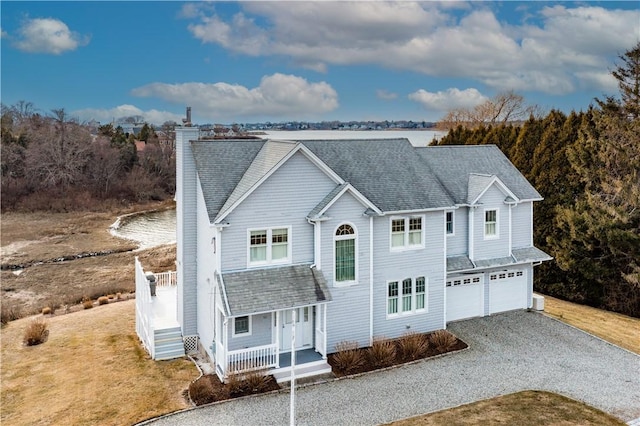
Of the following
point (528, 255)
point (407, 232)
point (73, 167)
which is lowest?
point (528, 255)

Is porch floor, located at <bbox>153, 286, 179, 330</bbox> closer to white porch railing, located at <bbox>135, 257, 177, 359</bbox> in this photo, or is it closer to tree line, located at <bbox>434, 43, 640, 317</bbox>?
white porch railing, located at <bbox>135, 257, 177, 359</bbox>

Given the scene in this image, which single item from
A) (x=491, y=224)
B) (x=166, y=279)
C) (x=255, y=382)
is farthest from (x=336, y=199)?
(x=166, y=279)

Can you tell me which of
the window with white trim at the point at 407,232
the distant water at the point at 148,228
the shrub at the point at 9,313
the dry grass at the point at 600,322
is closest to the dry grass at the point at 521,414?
the window with white trim at the point at 407,232

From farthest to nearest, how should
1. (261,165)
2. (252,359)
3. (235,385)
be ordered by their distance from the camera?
(261,165)
(252,359)
(235,385)

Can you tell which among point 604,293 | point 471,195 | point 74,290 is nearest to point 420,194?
point 471,195

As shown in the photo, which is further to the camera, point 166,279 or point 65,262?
point 65,262

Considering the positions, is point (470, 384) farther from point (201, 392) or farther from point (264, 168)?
point (264, 168)
